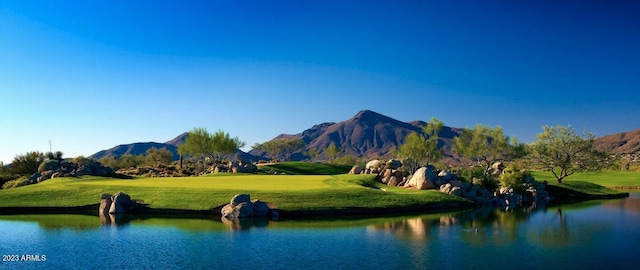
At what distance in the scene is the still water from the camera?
92.1ft

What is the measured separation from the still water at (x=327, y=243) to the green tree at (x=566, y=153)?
46.3 meters

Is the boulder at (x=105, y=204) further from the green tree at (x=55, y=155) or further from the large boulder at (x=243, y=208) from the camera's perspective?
the green tree at (x=55, y=155)

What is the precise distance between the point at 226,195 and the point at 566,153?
7549 cm

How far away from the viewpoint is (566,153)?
93.2m

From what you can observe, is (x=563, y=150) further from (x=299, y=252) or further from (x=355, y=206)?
(x=299, y=252)

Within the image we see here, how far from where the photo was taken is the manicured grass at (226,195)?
173ft

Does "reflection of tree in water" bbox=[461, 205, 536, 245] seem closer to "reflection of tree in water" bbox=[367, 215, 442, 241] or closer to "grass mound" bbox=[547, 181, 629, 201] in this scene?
"reflection of tree in water" bbox=[367, 215, 442, 241]

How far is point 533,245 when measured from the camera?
33.0 m

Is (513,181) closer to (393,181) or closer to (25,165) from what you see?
(393,181)

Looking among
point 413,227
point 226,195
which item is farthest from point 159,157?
point 413,227

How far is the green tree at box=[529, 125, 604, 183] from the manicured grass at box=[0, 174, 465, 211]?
44.4 meters

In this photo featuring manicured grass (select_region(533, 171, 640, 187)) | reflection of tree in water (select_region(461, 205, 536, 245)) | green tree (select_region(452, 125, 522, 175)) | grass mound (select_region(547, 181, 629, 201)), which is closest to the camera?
reflection of tree in water (select_region(461, 205, 536, 245))

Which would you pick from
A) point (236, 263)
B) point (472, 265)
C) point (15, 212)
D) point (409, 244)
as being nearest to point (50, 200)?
point (15, 212)

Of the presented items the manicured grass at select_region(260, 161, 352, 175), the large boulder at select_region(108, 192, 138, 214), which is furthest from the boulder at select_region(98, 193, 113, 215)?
the manicured grass at select_region(260, 161, 352, 175)
